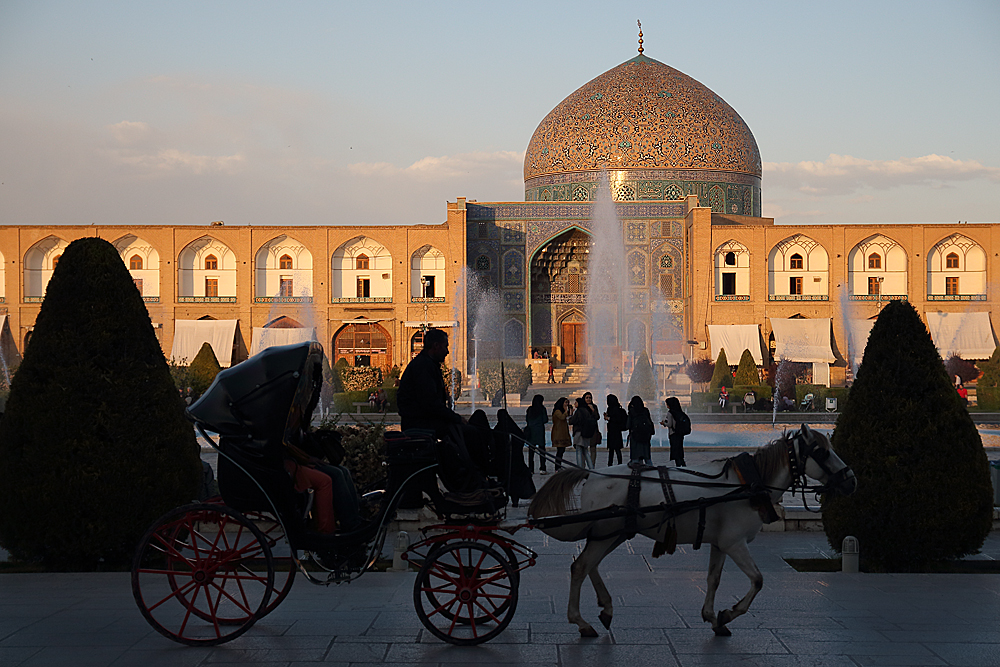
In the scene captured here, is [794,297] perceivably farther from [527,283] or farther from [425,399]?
[425,399]

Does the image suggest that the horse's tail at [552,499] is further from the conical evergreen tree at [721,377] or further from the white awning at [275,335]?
the white awning at [275,335]

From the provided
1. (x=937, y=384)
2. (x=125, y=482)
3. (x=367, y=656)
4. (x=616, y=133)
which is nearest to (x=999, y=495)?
(x=937, y=384)

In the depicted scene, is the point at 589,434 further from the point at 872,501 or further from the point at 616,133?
the point at 616,133

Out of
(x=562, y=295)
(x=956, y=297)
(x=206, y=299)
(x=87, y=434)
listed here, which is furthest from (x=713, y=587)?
(x=956, y=297)

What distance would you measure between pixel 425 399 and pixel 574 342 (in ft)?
93.8

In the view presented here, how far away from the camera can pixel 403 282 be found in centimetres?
3164

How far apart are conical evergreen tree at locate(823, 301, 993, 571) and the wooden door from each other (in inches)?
1044

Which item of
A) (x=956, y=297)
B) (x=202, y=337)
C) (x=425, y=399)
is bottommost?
(x=425, y=399)

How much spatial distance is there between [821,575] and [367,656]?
2866 millimetres

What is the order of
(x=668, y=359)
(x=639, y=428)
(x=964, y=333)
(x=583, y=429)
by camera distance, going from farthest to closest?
(x=668, y=359) → (x=964, y=333) → (x=583, y=429) → (x=639, y=428)

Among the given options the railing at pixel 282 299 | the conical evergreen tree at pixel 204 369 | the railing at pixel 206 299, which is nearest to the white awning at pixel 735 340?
the railing at pixel 282 299

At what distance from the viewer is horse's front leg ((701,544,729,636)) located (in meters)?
4.34

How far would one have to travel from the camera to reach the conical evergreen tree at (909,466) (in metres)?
5.77

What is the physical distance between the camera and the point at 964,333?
30641mm
